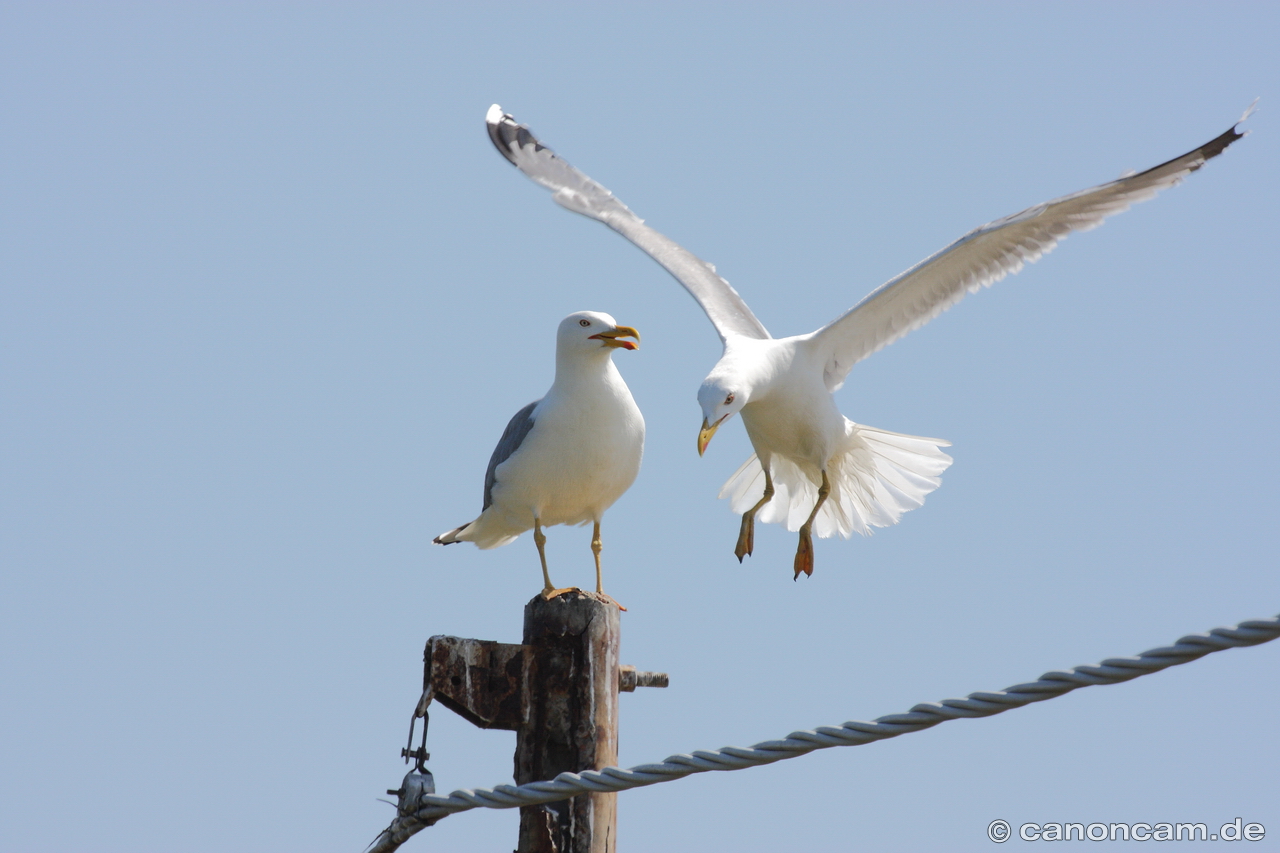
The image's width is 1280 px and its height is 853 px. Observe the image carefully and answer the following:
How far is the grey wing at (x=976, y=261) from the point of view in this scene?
670 centimetres

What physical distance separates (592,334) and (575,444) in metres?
0.55

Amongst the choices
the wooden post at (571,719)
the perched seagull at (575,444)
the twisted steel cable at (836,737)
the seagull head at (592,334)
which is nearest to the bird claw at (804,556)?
the perched seagull at (575,444)

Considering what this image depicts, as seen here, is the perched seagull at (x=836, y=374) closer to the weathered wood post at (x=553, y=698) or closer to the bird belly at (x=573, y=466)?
the bird belly at (x=573, y=466)

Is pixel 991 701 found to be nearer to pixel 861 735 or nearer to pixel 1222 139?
pixel 861 735

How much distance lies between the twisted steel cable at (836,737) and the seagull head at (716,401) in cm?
273

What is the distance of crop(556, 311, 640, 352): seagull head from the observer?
6070mm

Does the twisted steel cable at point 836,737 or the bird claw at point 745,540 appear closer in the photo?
the twisted steel cable at point 836,737

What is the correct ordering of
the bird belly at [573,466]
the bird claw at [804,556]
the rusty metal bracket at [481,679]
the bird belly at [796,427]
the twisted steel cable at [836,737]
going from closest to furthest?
the twisted steel cable at [836,737] → the rusty metal bracket at [481,679] → the bird belly at [573,466] → the bird belly at [796,427] → the bird claw at [804,556]

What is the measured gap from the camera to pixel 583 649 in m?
4.04

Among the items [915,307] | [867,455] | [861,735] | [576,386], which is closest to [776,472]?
[867,455]

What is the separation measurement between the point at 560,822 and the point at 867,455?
4.44 metres

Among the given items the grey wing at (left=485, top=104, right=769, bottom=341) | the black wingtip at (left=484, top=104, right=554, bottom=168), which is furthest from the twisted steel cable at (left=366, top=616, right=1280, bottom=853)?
the black wingtip at (left=484, top=104, right=554, bottom=168)

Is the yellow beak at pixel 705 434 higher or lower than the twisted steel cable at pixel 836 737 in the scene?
higher

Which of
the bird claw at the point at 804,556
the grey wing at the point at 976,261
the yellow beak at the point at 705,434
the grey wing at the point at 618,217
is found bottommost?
the bird claw at the point at 804,556
